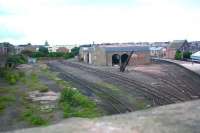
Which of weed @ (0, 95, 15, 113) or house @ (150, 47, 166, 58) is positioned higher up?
house @ (150, 47, 166, 58)

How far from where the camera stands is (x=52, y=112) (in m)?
17.3

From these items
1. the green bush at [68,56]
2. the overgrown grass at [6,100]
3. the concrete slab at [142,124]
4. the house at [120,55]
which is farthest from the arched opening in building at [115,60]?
the concrete slab at [142,124]

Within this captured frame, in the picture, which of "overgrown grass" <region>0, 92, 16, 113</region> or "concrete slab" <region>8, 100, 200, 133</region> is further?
"overgrown grass" <region>0, 92, 16, 113</region>

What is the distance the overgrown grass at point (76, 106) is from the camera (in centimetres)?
1624

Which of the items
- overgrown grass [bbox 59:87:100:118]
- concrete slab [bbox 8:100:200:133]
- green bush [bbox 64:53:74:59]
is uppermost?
green bush [bbox 64:53:74:59]

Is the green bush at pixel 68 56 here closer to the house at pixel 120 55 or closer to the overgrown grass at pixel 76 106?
the house at pixel 120 55

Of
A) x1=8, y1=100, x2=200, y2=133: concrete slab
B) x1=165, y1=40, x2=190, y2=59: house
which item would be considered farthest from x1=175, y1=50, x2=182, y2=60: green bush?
x1=8, y1=100, x2=200, y2=133: concrete slab

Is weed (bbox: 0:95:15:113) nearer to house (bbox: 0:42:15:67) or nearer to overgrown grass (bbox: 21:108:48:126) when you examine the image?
overgrown grass (bbox: 21:108:48:126)

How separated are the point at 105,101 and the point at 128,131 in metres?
10.0

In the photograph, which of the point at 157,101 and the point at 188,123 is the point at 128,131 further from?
the point at 157,101

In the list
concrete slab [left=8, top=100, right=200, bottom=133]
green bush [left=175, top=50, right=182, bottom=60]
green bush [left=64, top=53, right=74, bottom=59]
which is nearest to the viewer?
concrete slab [left=8, top=100, right=200, bottom=133]

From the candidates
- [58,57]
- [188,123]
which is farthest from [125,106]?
[58,57]

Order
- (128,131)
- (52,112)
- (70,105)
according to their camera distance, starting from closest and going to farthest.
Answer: (128,131), (52,112), (70,105)

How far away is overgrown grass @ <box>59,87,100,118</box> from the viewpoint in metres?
16.2
